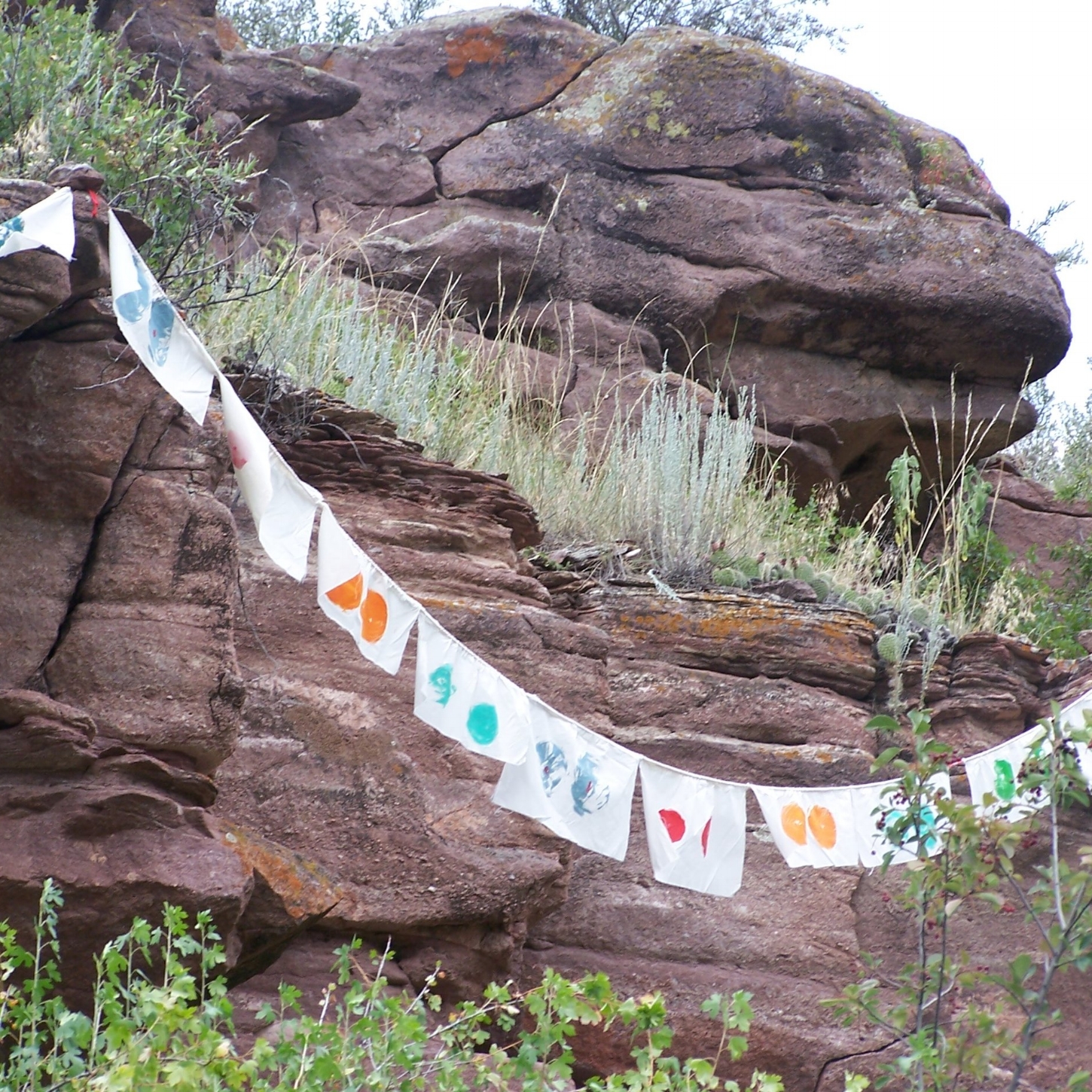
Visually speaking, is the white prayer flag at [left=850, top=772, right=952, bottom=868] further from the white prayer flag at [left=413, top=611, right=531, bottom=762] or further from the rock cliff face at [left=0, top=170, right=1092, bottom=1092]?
the white prayer flag at [left=413, top=611, right=531, bottom=762]

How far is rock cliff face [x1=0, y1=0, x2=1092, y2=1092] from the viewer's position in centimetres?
450

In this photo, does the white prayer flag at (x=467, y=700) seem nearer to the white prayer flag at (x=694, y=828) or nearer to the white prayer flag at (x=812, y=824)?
the white prayer flag at (x=694, y=828)

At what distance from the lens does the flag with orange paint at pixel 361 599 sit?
14.3ft

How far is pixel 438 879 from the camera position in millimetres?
5062

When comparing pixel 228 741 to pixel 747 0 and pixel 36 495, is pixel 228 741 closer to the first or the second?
pixel 36 495

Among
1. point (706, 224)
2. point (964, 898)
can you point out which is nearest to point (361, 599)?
point (964, 898)

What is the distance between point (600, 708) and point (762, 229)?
204 inches

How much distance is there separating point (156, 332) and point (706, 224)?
648cm

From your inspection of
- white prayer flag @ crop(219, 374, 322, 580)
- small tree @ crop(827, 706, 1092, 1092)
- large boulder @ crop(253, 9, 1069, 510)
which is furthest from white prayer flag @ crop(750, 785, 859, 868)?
large boulder @ crop(253, 9, 1069, 510)

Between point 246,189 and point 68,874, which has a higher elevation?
point 246,189

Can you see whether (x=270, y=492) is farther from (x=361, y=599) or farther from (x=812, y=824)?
(x=812, y=824)

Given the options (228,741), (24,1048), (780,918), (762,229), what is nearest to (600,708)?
(780,918)

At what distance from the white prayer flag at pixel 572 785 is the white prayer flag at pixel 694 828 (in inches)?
4.9

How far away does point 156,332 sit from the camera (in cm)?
424
